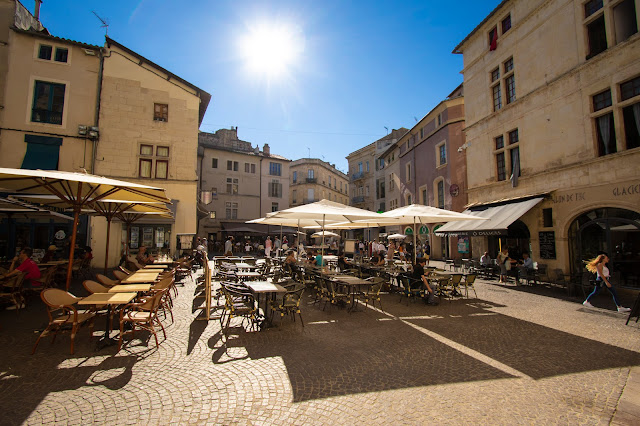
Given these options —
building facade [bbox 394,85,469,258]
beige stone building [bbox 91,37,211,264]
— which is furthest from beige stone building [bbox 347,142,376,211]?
beige stone building [bbox 91,37,211,264]

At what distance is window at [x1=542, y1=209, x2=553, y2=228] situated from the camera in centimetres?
1178

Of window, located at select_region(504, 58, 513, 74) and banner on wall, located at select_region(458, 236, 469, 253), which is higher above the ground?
window, located at select_region(504, 58, 513, 74)

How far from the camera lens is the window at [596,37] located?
10.4 m

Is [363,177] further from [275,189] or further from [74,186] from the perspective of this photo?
[74,186]

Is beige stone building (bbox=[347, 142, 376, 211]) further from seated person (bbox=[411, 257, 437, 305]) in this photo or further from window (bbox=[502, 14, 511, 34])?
seated person (bbox=[411, 257, 437, 305])

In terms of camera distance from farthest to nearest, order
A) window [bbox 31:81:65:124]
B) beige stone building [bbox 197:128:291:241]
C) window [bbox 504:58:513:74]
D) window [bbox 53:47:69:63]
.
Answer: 1. beige stone building [bbox 197:128:291:241]
2. window [bbox 53:47:69:63]
3. window [bbox 31:81:65:124]
4. window [bbox 504:58:513:74]

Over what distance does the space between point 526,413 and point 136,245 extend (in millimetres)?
17499

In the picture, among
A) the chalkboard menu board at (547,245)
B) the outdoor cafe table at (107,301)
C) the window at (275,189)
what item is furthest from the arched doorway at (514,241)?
the window at (275,189)

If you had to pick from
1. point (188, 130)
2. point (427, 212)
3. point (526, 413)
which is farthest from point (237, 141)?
point (526, 413)

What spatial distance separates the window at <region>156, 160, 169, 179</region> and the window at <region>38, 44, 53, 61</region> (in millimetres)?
7421

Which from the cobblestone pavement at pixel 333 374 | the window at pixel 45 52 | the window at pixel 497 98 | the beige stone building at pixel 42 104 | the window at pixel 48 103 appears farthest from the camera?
the window at pixel 45 52

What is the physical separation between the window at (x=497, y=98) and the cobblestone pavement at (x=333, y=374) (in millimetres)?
11451

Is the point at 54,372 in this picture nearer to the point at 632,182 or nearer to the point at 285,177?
the point at 632,182

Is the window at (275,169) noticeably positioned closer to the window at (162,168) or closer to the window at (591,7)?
the window at (162,168)
